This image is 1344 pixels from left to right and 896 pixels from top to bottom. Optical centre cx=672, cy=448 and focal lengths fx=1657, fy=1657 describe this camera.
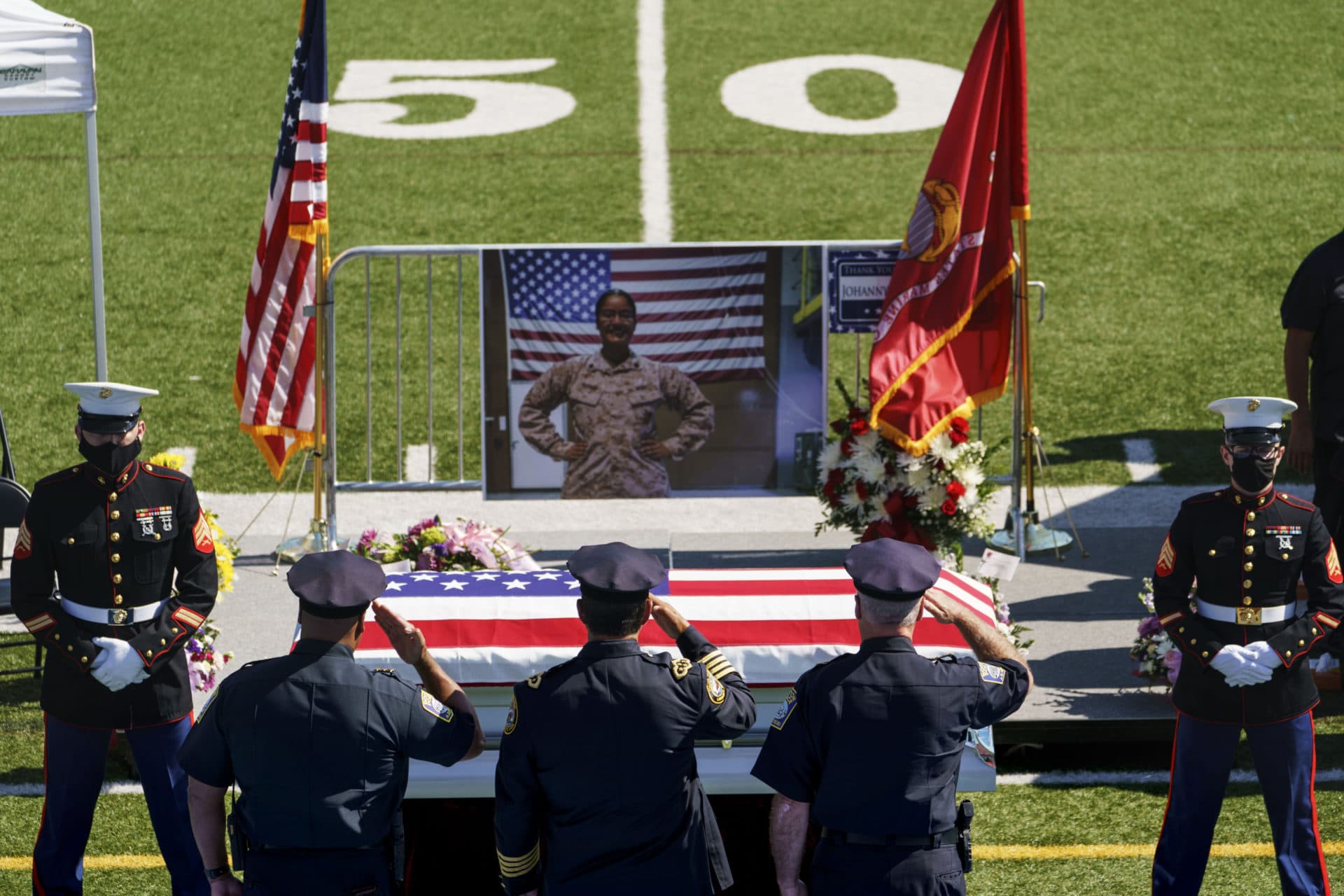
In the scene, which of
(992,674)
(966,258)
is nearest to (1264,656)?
(992,674)

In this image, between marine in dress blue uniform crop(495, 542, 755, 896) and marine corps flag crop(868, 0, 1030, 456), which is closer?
marine in dress blue uniform crop(495, 542, 755, 896)

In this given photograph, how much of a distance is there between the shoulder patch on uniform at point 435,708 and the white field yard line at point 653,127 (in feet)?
26.8

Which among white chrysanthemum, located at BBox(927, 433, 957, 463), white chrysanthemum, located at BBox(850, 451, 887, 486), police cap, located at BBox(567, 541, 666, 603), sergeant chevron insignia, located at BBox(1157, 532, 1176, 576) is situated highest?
white chrysanthemum, located at BBox(927, 433, 957, 463)

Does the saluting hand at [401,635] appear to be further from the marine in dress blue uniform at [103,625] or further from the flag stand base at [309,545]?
the flag stand base at [309,545]

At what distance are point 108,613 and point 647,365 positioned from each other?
3391 mm

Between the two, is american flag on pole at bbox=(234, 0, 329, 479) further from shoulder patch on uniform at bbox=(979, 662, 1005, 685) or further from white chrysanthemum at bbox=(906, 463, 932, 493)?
shoulder patch on uniform at bbox=(979, 662, 1005, 685)

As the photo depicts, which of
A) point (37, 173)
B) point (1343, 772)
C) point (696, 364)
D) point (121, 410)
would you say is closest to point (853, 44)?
point (37, 173)

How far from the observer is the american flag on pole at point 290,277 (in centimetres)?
780

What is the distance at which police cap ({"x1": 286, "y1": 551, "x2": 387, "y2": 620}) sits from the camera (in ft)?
13.3

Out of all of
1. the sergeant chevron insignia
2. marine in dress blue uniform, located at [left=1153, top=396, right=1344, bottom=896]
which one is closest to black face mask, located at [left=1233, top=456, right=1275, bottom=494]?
marine in dress blue uniform, located at [left=1153, top=396, right=1344, bottom=896]

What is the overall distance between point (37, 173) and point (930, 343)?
30.1ft

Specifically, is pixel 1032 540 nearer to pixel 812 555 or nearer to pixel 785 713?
pixel 812 555

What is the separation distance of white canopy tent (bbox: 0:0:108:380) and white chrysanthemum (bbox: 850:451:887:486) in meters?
3.30

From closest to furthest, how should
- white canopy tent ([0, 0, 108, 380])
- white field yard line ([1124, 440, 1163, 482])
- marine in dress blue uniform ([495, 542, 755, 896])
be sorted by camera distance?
marine in dress blue uniform ([495, 542, 755, 896]) → white canopy tent ([0, 0, 108, 380]) → white field yard line ([1124, 440, 1163, 482])
